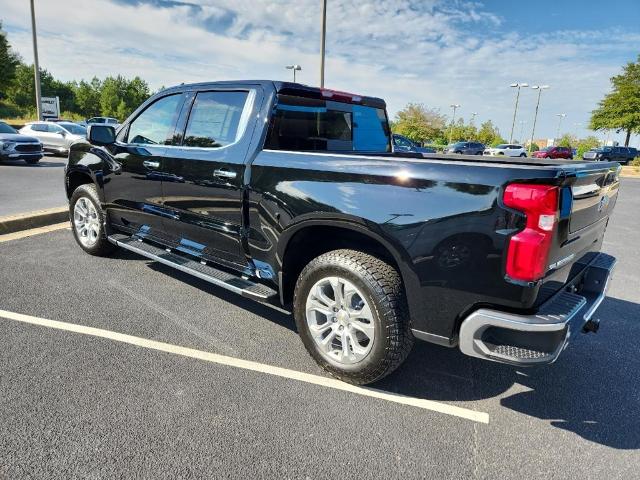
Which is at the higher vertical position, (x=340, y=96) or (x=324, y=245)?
(x=340, y=96)

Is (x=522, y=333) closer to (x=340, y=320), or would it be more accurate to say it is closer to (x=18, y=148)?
(x=340, y=320)

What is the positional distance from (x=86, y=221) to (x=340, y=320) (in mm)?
3875

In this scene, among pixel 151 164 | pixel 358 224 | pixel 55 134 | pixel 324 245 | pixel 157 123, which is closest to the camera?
pixel 358 224

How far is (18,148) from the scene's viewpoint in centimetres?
1489

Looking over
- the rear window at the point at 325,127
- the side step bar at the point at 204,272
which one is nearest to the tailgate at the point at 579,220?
the side step bar at the point at 204,272

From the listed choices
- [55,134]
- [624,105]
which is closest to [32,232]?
[55,134]

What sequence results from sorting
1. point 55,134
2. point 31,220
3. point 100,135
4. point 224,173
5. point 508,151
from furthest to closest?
point 508,151, point 55,134, point 31,220, point 100,135, point 224,173

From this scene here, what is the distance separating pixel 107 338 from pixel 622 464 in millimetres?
3273

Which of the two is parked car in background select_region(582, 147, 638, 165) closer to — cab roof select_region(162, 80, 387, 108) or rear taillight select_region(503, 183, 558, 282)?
cab roof select_region(162, 80, 387, 108)

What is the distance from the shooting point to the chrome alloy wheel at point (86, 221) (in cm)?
520

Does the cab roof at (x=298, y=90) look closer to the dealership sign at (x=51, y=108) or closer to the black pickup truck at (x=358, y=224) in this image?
the black pickup truck at (x=358, y=224)

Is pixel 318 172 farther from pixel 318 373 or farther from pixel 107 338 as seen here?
pixel 107 338

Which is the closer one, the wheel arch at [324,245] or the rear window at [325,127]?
the wheel arch at [324,245]

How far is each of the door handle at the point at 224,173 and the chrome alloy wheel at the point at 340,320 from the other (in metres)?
1.07
